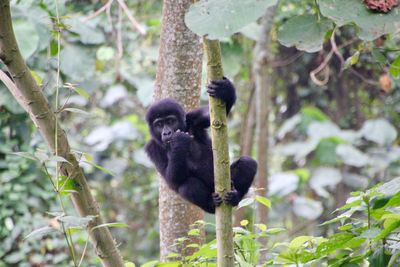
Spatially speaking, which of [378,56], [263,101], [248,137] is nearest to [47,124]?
[378,56]

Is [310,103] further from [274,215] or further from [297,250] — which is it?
[297,250]

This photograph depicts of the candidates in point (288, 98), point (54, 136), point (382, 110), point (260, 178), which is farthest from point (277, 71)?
point (54, 136)

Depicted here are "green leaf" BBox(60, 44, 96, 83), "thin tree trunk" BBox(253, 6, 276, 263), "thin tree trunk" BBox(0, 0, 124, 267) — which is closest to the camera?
"thin tree trunk" BBox(0, 0, 124, 267)

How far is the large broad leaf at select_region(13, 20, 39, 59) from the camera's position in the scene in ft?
19.5

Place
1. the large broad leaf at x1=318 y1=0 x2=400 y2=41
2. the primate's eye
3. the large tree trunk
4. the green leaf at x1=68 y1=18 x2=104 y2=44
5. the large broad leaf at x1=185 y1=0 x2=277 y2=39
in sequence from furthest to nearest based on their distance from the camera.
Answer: the green leaf at x1=68 y1=18 x2=104 y2=44, the primate's eye, the large tree trunk, the large broad leaf at x1=318 y1=0 x2=400 y2=41, the large broad leaf at x1=185 y1=0 x2=277 y2=39

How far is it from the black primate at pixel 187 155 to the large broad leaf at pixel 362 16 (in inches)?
90.7

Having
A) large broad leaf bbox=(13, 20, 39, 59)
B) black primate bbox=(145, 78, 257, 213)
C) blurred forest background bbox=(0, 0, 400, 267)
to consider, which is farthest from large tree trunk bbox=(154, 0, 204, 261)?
large broad leaf bbox=(13, 20, 39, 59)

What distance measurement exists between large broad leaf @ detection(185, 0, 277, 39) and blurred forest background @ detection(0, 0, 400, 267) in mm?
3816

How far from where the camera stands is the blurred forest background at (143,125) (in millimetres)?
6840

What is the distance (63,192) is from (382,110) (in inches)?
265

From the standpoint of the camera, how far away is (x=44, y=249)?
735 cm

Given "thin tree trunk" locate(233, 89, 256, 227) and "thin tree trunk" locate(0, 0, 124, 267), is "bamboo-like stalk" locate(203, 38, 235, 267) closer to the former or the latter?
"thin tree trunk" locate(0, 0, 124, 267)

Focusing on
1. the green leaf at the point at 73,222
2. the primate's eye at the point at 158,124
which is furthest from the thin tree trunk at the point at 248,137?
the green leaf at the point at 73,222

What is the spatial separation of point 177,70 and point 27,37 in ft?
7.58
